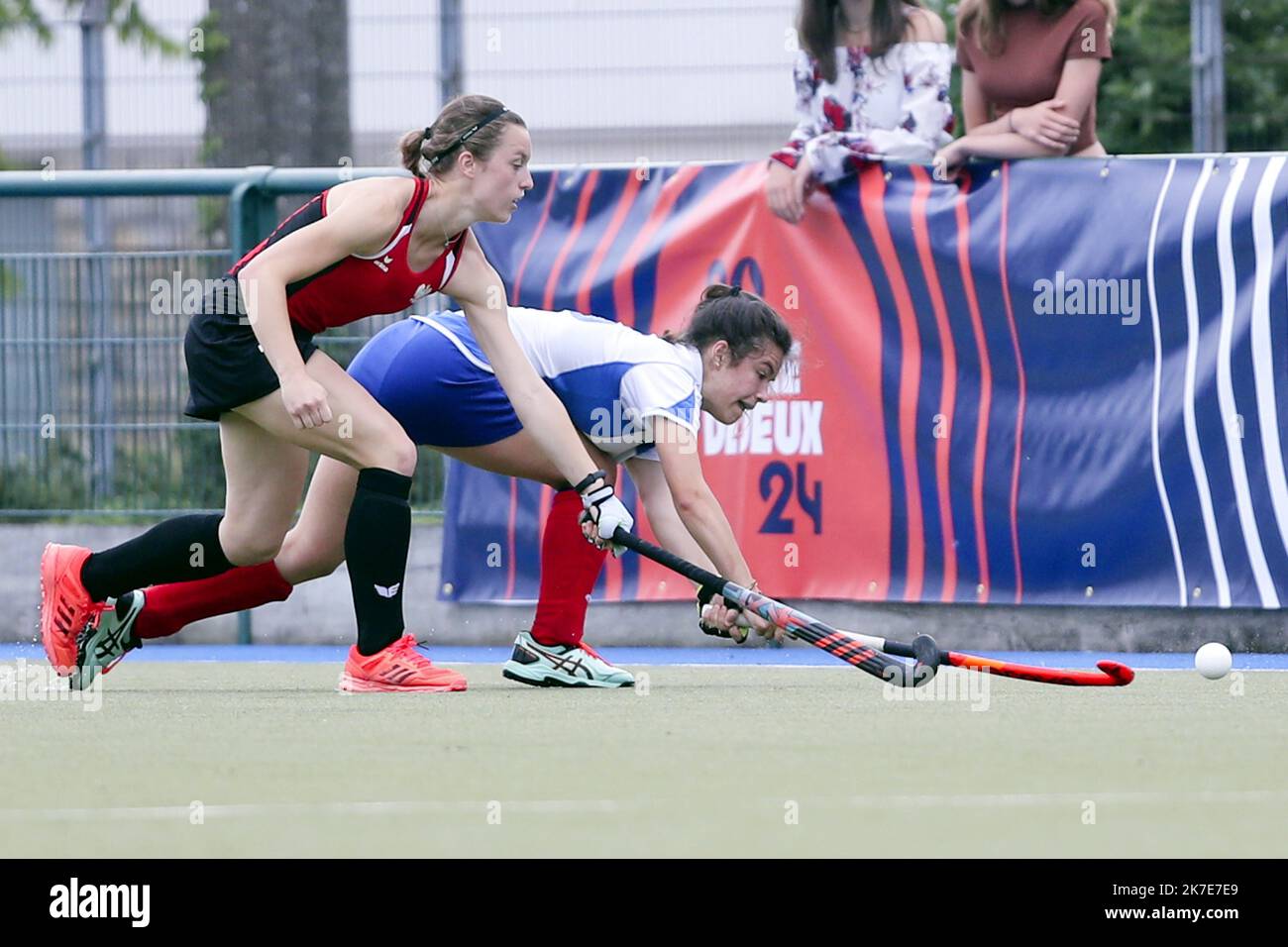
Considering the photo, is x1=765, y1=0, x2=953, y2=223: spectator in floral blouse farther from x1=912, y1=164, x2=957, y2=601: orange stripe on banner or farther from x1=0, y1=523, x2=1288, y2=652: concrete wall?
x1=0, y1=523, x2=1288, y2=652: concrete wall

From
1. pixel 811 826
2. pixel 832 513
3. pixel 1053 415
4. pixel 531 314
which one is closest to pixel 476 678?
pixel 531 314

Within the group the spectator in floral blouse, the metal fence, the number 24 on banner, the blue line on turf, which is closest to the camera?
the blue line on turf

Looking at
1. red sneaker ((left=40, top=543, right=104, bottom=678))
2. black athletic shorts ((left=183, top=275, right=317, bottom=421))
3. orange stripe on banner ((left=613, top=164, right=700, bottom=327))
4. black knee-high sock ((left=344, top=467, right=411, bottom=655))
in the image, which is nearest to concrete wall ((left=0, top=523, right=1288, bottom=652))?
orange stripe on banner ((left=613, top=164, right=700, bottom=327))

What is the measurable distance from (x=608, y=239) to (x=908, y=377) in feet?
3.46

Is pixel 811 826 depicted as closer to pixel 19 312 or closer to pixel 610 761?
pixel 610 761

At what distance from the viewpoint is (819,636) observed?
5141 mm

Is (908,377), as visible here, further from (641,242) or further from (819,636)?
(819,636)

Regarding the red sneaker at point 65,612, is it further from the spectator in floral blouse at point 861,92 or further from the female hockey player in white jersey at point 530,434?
the spectator in floral blouse at point 861,92

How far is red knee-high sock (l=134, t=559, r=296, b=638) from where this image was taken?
5590mm

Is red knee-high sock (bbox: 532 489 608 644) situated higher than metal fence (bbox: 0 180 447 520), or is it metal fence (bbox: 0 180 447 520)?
metal fence (bbox: 0 180 447 520)

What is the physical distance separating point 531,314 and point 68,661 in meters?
1.41

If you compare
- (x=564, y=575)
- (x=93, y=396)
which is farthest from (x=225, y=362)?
(x=93, y=396)

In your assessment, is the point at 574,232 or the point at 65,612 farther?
the point at 574,232

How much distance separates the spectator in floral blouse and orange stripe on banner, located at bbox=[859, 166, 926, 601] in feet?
0.43
